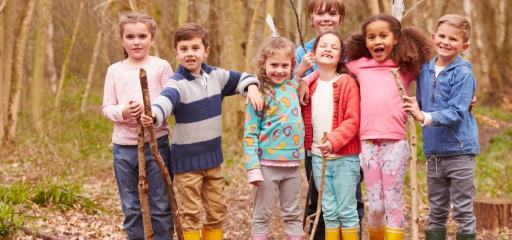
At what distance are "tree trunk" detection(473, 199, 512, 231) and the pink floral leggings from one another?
284cm

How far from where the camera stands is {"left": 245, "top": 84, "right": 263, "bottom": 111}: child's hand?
4938 millimetres

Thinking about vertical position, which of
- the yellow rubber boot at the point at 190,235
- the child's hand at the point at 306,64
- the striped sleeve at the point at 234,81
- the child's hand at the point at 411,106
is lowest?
the yellow rubber boot at the point at 190,235

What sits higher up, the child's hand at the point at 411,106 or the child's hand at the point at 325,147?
the child's hand at the point at 411,106

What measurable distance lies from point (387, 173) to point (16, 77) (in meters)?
8.16

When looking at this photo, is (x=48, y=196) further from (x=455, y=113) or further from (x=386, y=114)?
(x=455, y=113)

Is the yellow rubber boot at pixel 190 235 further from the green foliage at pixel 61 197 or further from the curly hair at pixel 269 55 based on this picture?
the green foliage at pixel 61 197

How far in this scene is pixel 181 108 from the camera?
4.92m

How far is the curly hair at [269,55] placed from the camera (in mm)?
5047

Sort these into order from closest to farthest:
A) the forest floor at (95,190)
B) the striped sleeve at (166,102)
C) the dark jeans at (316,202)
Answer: the striped sleeve at (166,102)
the dark jeans at (316,202)
the forest floor at (95,190)

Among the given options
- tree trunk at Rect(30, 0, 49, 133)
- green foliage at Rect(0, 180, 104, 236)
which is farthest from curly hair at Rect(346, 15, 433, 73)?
tree trunk at Rect(30, 0, 49, 133)

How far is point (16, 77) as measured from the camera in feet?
38.0

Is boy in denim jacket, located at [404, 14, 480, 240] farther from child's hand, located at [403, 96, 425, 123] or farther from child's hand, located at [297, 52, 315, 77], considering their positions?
child's hand, located at [297, 52, 315, 77]

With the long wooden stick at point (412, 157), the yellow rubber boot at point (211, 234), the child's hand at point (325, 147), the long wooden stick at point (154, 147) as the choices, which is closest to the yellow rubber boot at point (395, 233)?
the long wooden stick at point (412, 157)

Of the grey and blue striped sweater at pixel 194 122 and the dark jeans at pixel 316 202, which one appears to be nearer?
the grey and blue striped sweater at pixel 194 122
